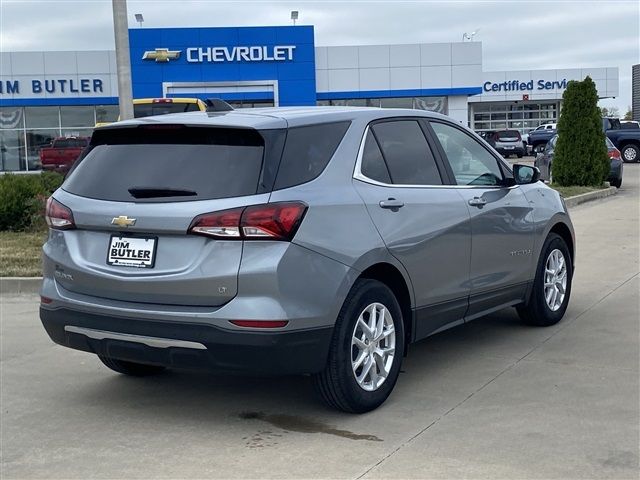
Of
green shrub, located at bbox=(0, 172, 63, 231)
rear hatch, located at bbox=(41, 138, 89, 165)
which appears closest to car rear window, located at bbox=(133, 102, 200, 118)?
green shrub, located at bbox=(0, 172, 63, 231)

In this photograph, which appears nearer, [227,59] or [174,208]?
[174,208]

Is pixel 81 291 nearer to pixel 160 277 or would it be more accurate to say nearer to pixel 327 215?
pixel 160 277

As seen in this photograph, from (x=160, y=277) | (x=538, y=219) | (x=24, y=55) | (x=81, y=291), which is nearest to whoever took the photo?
(x=160, y=277)

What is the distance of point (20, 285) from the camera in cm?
916

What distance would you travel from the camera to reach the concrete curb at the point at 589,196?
1767cm

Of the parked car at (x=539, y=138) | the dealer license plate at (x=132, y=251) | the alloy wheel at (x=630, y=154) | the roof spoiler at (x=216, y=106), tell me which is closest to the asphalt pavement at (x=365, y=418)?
the dealer license plate at (x=132, y=251)

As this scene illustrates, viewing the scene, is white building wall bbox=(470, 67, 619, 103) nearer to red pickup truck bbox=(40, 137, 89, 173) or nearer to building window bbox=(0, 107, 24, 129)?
building window bbox=(0, 107, 24, 129)

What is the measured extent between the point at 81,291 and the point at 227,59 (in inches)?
1305

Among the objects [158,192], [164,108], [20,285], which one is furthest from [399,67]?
[158,192]

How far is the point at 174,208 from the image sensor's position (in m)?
4.36

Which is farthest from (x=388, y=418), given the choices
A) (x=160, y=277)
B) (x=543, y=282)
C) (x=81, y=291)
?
(x=543, y=282)

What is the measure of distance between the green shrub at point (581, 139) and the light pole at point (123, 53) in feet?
40.5

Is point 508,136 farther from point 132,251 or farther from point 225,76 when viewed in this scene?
point 132,251

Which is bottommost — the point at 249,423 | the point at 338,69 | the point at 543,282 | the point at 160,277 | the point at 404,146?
the point at 249,423
